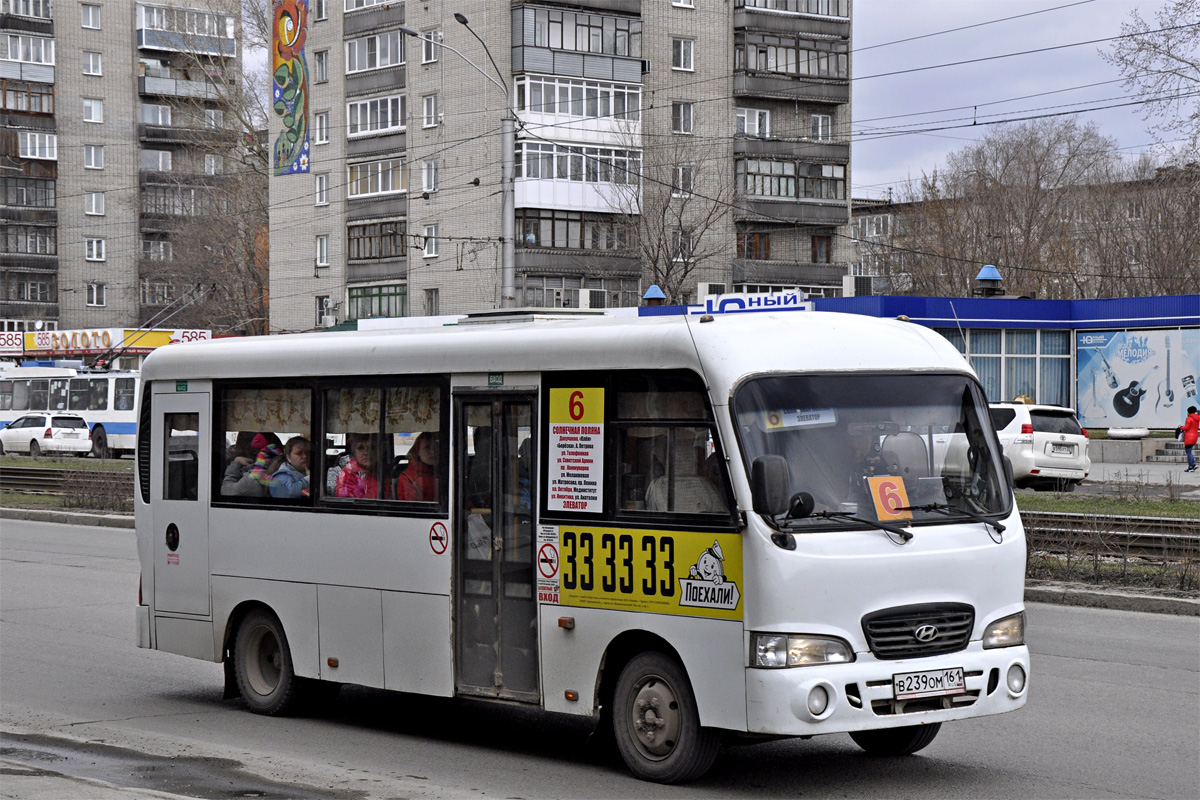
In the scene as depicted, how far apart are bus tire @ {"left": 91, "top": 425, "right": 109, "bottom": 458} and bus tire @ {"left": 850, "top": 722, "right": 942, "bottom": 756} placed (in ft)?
159

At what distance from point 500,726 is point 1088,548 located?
857 cm

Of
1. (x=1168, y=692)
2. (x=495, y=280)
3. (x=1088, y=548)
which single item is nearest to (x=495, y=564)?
(x=1168, y=692)

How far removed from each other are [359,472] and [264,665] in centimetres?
163

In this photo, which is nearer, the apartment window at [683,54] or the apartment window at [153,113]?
the apartment window at [683,54]

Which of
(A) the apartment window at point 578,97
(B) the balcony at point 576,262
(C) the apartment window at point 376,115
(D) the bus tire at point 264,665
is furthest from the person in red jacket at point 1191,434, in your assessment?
(C) the apartment window at point 376,115

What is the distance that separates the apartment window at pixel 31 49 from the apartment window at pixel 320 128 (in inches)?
1292

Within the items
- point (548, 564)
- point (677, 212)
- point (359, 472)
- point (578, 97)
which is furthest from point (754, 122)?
point (548, 564)

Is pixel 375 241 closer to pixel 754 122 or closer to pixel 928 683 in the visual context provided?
pixel 754 122

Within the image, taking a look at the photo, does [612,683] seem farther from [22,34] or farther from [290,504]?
[22,34]

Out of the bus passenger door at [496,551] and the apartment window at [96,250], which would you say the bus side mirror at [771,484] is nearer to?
the bus passenger door at [496,551]

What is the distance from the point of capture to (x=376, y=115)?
62.1 metres

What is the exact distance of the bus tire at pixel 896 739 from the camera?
794 centimetres

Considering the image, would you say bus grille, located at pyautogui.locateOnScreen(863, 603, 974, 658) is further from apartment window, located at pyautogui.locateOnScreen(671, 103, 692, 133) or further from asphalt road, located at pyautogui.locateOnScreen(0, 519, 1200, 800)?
apartment window, located at pyautogui.locateOnScreen(671, 103, 692, 133)

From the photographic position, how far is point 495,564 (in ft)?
27.3
